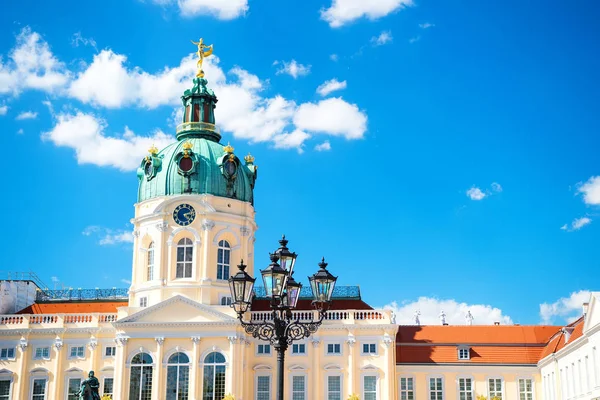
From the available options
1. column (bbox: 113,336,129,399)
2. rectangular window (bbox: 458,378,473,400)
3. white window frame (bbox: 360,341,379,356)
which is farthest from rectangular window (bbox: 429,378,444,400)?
column (bbox: 113,336,129,399)

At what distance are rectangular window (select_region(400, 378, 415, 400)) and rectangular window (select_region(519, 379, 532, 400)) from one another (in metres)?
8.19

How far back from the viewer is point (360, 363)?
219 ft

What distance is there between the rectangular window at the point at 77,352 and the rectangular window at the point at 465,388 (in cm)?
2914

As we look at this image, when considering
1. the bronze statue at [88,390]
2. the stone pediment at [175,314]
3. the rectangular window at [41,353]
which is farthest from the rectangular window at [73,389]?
the bronze statue at [88,390]

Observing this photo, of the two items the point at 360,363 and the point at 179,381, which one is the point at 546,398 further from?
the point at 179,381

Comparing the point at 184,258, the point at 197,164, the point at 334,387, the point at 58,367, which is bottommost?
the point at 334,387

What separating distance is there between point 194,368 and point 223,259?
934 cm

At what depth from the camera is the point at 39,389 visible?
223ft

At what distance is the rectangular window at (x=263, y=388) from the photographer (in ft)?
220

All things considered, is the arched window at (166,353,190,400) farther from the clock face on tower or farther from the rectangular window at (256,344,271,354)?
the clock face on tower

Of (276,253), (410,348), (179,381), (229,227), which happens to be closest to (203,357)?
(179,381)

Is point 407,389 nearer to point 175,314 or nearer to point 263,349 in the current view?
point 263,349

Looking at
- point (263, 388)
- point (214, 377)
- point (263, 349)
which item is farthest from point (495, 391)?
point (214, 377)

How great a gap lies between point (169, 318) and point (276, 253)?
3851 cm
